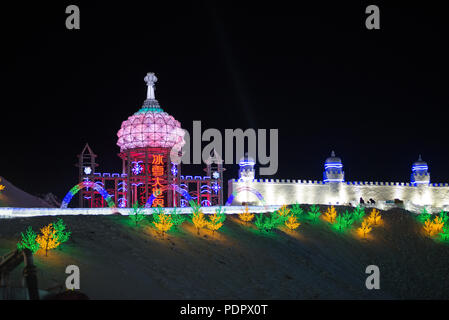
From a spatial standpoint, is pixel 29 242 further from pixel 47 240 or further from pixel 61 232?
pixel 61 232

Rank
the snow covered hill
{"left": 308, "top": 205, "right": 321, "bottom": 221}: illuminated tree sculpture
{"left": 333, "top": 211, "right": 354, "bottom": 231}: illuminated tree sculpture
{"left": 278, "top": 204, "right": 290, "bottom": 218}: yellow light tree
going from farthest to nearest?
{"left": 308, "top": 205, "right": 321, "bottom": 221}: illuminated tree sculpture, {"left": 333, "top": 211, "right": 354, "bottom": 231}: illuminated tree sculpture, {"left": 278, "top": 204, "right": 290, "bottom": 218}: yellow light tree, the snow covered hill

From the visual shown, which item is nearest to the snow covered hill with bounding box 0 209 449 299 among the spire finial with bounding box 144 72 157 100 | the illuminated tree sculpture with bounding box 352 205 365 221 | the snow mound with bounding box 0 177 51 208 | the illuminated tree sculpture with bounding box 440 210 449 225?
the illuminated tree sculpture with bounding box 352 205 365 221

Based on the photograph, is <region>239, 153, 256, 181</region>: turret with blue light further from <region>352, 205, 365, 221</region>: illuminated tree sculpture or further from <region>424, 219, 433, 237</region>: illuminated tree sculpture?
<region>424, 219, 433, 237</region>: illuminated tree sculpture

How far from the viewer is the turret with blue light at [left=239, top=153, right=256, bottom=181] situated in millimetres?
59528

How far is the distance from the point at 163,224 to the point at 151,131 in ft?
63.6

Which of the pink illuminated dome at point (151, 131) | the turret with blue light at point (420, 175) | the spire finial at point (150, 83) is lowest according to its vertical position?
the turret with blue light at point (420, 175)

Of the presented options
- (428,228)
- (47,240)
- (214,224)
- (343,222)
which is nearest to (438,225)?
(428,228)

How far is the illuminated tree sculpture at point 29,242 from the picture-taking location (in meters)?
28.0

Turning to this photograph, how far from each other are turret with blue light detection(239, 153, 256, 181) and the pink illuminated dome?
22.7ft

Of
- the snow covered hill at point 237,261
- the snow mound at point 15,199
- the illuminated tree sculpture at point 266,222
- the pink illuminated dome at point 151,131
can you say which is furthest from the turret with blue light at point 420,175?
the snow mound at point 15,199

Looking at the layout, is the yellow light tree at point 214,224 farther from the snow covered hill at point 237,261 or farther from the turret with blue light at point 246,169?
the turret with blue light at point 246,169

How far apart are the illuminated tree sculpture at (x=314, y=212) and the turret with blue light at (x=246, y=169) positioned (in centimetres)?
1182
